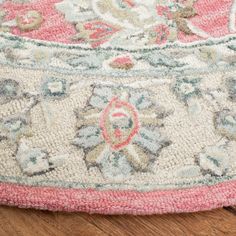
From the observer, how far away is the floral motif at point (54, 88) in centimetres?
94

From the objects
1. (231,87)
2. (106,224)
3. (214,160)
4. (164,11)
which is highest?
(164,11)

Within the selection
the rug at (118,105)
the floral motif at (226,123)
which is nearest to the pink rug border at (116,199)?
the rug at (118,105)

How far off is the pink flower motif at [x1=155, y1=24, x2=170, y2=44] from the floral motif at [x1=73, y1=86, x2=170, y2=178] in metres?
0.17

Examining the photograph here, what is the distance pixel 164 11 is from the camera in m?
1.12

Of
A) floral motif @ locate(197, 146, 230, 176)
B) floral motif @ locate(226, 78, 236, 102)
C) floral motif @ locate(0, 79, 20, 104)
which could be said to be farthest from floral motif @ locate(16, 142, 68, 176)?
floral motif @ locate(226, 78, 236, 102)

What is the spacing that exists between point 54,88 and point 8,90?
0.09 meters

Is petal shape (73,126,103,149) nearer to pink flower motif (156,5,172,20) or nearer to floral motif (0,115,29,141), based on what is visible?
floral motif (0,115,29,141)

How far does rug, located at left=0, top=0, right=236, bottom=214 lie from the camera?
0.83 metres

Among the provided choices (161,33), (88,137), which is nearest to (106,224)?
(88,137)

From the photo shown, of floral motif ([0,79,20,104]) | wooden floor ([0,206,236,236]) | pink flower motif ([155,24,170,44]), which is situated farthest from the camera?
pink flower motif ([155,24,170,44])

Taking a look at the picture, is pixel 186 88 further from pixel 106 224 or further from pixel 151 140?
pixel 106 224

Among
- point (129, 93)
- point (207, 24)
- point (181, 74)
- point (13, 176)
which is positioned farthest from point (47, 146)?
point (207, 24)

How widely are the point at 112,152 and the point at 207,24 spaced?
1.38ft

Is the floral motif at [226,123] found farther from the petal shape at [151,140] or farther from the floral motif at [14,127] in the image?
the floral motif at [14,127]
